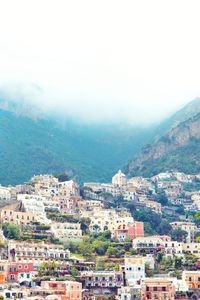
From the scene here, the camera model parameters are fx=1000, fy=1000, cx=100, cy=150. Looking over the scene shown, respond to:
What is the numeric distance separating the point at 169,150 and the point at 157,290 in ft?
269

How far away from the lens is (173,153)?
161 meters

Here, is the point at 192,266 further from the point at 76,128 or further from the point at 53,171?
the point at 76,128

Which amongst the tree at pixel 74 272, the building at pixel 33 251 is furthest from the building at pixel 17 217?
the tree at pixel 74 272

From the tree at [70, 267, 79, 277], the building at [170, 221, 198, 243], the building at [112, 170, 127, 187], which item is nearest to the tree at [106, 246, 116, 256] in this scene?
the tree at [70, 267, 79, 277]

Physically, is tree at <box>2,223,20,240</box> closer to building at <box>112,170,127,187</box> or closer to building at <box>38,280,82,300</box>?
building at <box>38,280,82,300</box>

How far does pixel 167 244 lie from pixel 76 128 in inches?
3582

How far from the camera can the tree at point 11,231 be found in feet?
323

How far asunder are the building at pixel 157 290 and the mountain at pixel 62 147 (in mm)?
62210

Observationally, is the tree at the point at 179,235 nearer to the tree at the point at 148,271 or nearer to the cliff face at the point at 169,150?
the tree at the point at 148,271

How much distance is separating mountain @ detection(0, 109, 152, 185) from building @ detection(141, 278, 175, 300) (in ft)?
204

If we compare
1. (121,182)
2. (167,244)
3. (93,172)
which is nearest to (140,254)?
(167,244)

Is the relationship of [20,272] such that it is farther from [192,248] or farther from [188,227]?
[188,227]

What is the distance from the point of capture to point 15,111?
182 metres

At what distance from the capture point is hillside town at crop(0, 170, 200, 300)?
274 feet
